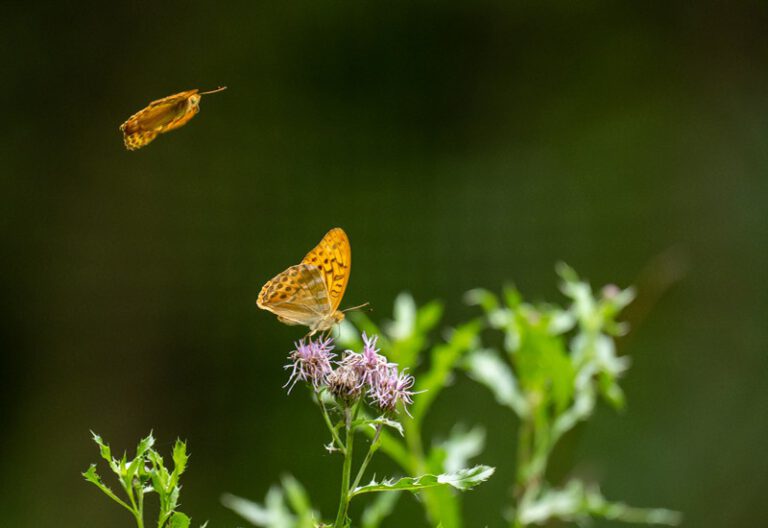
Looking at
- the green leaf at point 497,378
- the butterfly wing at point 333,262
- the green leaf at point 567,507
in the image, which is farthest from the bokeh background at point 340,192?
the butterfly wing at point 333,262

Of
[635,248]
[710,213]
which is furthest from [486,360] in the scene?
[710,213]

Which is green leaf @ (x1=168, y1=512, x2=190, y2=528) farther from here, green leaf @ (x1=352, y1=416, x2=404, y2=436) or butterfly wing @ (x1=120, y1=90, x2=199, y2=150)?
butterfly wing @ (x1=120, y1=90, x2=199, y2=150)

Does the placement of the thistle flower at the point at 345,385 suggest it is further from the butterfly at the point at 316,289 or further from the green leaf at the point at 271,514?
the green leaf at the point at 271,514

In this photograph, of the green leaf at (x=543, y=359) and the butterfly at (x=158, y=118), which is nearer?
the butterfly at (x=158, y=118)

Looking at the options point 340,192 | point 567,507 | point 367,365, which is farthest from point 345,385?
point 340,192

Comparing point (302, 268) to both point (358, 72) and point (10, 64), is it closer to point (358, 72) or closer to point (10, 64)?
point (358, 72)

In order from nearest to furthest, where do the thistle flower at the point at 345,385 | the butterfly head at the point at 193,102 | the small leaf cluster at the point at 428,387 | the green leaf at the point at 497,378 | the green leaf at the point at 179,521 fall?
1. the green leaf at the point at 179,521
2. the thistle flower at the point at 345,385
3. the butterfly head at the point at 193,102
4. the small leaf cluster at the point at 428,387
5. the green leaf at the point at 497,378

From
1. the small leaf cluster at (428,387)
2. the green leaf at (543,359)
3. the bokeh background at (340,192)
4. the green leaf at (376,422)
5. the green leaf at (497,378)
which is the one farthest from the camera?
the bokeh background at (340,192)

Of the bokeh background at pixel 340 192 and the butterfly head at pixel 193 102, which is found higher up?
the bokeh background at pixel 340 192
